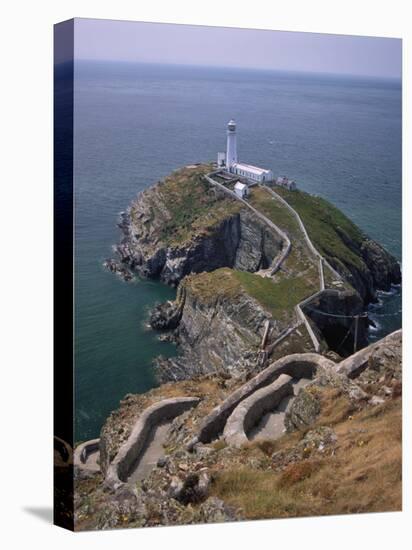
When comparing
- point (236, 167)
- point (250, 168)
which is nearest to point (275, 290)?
point (250, 168)

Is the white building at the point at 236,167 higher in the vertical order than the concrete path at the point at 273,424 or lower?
higher

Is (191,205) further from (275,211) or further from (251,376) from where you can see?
(251,376)

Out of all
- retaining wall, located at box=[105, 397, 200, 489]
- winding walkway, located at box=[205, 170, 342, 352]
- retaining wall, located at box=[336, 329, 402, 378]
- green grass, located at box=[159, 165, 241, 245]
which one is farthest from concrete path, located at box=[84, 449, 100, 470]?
green grass, located at box=[159, 165, 241, 245]

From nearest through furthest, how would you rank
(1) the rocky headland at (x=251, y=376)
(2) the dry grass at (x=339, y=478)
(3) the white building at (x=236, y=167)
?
(2) the dry grass at (x=339, y=478) → (1) the rocky headland at (x=251, y=376) → (3) the white building at (x=236, y=167)

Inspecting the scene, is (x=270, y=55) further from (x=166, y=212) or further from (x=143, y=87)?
(x=166, y=212)

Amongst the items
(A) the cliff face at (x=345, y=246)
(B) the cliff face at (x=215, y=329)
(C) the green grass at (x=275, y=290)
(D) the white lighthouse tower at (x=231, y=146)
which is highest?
(D) the white lighthouse tower at (x=231, y=146)

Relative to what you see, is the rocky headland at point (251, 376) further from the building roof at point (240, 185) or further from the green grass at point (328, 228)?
the building roof at point (240, 185)

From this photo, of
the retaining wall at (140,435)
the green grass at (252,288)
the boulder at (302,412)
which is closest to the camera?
the retaining wall at (140,435)

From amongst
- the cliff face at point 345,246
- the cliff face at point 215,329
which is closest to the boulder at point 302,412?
the cliff face at point 215,329
